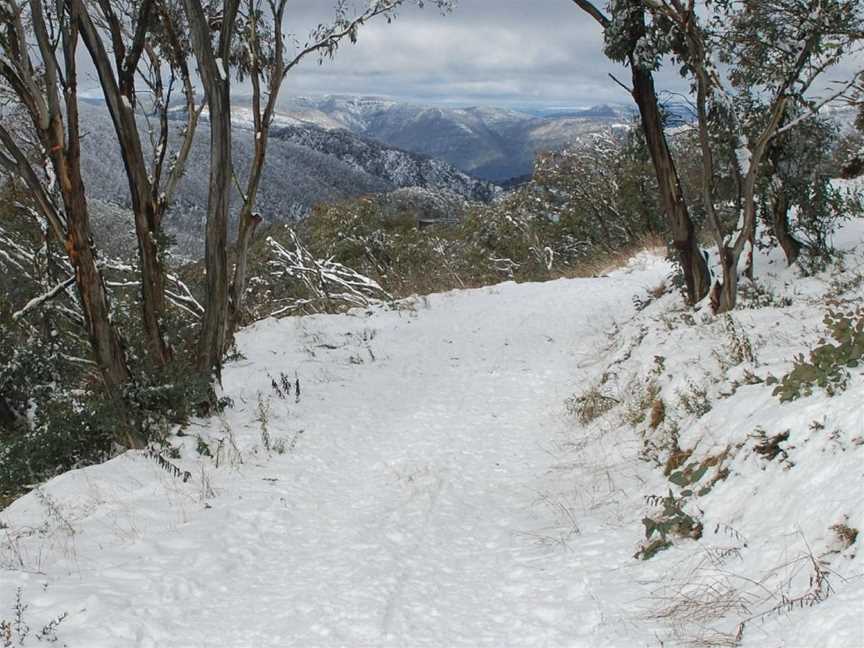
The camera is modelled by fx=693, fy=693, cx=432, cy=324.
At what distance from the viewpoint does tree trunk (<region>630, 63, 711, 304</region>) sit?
852 centimetres

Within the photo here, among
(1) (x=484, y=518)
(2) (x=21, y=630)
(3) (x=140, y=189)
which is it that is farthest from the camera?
(3) (x=140, y=189)

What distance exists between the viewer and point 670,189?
8.73 metres

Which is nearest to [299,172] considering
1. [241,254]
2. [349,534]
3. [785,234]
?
[241,254]

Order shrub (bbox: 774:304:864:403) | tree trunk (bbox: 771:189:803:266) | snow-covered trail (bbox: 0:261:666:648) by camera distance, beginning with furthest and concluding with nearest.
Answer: tree trunk (bbox: 771:189:803:266)
shrub (bbox: 774:304:864:403)
snow-covered trail (bbox: 0:261:666:648)

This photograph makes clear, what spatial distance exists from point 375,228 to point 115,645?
2780cm

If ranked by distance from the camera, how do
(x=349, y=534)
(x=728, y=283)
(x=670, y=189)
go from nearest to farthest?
1. (x=349, y=534)
2. (x=728, y=283)
3. (x=670, y=189)

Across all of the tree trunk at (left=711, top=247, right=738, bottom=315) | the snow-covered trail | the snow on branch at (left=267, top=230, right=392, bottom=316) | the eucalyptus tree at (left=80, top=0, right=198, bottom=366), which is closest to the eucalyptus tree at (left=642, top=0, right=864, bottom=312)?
the tree trunk at (left=711, top=247, right=738, bottom=315)

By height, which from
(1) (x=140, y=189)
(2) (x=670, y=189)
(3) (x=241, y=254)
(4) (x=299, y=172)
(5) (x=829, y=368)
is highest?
(4) (x=299, y=172)

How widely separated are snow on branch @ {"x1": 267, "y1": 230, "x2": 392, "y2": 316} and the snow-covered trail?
23.8ft

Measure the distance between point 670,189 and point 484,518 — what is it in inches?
216

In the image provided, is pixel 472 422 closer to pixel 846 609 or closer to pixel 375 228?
pixel 846 609

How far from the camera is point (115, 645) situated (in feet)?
10.3

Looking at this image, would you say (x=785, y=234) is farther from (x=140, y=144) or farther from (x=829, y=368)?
(x=140, y=144)

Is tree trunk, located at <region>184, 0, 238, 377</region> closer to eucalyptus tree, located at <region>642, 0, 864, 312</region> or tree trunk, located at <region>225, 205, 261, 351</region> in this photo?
tree trunk, located at <region>225, 205, 261, 351</region>
